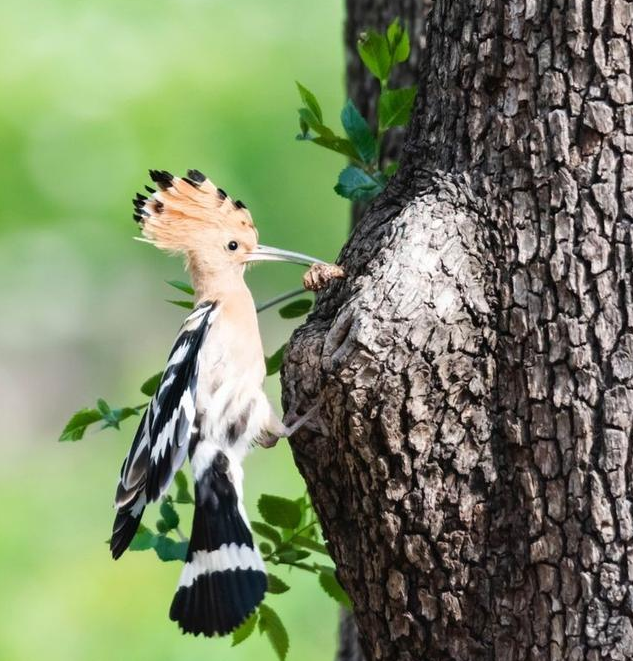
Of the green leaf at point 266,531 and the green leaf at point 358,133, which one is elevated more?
the green leaf at point 358,133

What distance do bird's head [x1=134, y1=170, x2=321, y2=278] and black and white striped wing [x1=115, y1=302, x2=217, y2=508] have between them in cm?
20

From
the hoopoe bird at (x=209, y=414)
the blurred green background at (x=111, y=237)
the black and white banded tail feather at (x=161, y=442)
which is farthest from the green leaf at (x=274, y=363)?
the blurred green background at (x=111, y=237)

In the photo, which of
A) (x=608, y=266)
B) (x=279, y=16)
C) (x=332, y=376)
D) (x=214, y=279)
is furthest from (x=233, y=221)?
(x=279, y=16)

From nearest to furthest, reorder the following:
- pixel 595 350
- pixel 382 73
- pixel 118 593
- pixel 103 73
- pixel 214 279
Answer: pixel 595 350 → pixel 382 73 → pixel 214 279 → pixel 118 593 → pixel 103 73

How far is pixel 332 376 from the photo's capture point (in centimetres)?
179

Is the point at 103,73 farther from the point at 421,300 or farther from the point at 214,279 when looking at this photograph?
the point at 421,300

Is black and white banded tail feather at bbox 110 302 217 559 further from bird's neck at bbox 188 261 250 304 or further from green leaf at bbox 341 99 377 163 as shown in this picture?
green leaf at bbox 341 99 377 163

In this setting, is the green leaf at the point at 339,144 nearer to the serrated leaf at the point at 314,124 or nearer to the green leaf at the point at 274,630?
the serrated leaf at the point at 314,124

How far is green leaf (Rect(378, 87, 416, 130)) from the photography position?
217 cm

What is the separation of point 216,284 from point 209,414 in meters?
0.28

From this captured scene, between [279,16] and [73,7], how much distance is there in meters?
1.05

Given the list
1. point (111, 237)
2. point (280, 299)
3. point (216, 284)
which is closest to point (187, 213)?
point (216, 284)

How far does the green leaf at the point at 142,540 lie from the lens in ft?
6.68

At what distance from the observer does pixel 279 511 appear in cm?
212
